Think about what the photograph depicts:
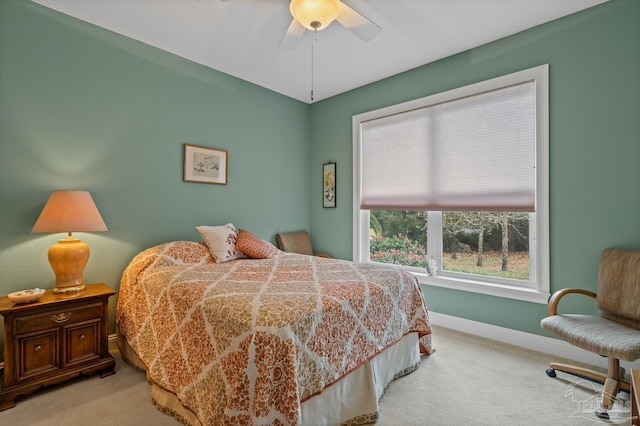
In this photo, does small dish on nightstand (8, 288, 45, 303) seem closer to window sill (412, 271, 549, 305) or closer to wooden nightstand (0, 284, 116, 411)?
wooden nightstand (0, 284, 116, 411)

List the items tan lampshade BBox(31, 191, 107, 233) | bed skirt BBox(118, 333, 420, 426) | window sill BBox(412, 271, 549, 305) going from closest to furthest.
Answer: bed skirt BBox(118, 333, 420, 426), tan lampshade BBox(31, 191, 107, 233), window sill BBox(412, 271, 549, 305)

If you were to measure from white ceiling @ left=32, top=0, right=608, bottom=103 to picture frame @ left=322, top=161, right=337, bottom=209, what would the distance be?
1289 millimetres

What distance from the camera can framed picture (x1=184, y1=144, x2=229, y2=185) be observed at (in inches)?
133

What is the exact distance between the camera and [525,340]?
2797 mm

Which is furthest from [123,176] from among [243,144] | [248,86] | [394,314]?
[394,314]

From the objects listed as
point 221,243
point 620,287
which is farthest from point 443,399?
point 221,243

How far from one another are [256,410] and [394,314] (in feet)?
4.17

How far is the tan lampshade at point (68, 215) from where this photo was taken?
2.19 m

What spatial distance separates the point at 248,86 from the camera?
3.92 metres

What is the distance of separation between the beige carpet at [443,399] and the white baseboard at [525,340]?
182 mm

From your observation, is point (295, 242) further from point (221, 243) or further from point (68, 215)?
point (68, 215)

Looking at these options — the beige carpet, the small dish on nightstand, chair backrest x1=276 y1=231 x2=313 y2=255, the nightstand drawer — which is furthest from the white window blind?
the small dish on nightstand

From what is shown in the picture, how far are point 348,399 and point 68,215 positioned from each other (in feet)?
7.66

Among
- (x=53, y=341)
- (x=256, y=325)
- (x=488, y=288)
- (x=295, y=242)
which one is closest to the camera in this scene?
(x=256, y=325)
